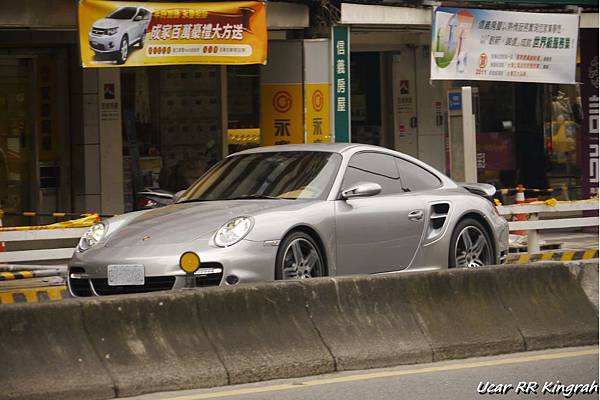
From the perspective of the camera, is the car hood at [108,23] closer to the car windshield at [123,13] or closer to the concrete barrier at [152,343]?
the car windshield at [123,13]

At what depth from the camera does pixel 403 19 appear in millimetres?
18812

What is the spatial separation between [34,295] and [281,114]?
6383 millimetres

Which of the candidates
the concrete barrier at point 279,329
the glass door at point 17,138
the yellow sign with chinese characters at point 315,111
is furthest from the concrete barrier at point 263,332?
the glass door at point 17,138

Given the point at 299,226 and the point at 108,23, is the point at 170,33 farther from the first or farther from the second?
the point at 299,226

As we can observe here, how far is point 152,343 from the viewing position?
8539 mm

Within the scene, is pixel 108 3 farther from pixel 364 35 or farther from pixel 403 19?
pixel 364 35

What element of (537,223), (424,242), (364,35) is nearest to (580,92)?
(364,35)

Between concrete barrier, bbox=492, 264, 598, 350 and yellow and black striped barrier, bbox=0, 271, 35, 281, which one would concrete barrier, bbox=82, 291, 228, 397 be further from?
yellow and black striped barrier, bbox=0, 271, 35, 281

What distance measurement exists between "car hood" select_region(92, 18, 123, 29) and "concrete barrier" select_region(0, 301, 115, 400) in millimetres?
7776

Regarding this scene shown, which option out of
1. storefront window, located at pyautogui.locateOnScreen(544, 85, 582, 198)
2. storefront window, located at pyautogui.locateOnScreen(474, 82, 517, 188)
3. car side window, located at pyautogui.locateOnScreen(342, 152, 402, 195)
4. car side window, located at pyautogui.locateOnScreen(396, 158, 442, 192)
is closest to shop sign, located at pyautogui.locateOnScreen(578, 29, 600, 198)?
storefront window, located at pyautogui.locateOnScreen(544, 85, 582, 198)

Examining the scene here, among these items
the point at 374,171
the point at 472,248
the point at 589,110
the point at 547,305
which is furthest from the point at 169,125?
the point at 547,305

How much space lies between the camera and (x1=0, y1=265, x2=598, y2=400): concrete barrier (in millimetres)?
8164

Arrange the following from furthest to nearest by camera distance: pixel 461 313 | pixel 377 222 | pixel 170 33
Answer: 1. pixel 170 33
2. pixel 377 222
3. pixel 461 313

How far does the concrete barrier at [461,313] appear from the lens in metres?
9.85
